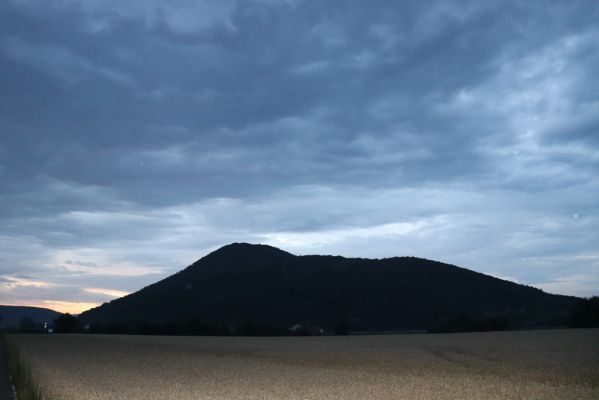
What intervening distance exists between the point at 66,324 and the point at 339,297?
208ft

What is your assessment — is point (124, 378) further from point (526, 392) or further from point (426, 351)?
point (426, 351)

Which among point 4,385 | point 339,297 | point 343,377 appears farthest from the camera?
point 339,297

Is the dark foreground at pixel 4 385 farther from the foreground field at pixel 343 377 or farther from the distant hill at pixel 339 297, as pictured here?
the distant hill at pixel 339 297

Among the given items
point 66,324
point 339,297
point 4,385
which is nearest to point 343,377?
point 4,385

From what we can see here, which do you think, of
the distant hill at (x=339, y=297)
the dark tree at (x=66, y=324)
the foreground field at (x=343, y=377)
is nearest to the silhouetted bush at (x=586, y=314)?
the distant hill at (x=339, y=297)

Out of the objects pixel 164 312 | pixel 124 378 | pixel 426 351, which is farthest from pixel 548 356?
pixel 164 312

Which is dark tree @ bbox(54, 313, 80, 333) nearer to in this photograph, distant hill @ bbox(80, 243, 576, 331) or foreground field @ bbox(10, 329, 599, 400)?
distant hill @ bbox(80, 243, 576, 331)

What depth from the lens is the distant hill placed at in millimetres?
111688

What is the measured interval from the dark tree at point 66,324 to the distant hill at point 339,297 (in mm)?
9183

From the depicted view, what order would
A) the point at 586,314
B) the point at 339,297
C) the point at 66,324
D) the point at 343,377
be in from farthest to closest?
the point at 339,297
the point at 66,324
the point at 586,314
the point at 343,377

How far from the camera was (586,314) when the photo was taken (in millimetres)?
72625

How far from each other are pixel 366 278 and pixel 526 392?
12141 centimetres

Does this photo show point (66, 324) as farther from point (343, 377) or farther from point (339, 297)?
point (343, 377)

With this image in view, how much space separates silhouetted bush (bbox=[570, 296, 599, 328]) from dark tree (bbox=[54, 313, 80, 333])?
100474 millimetres
